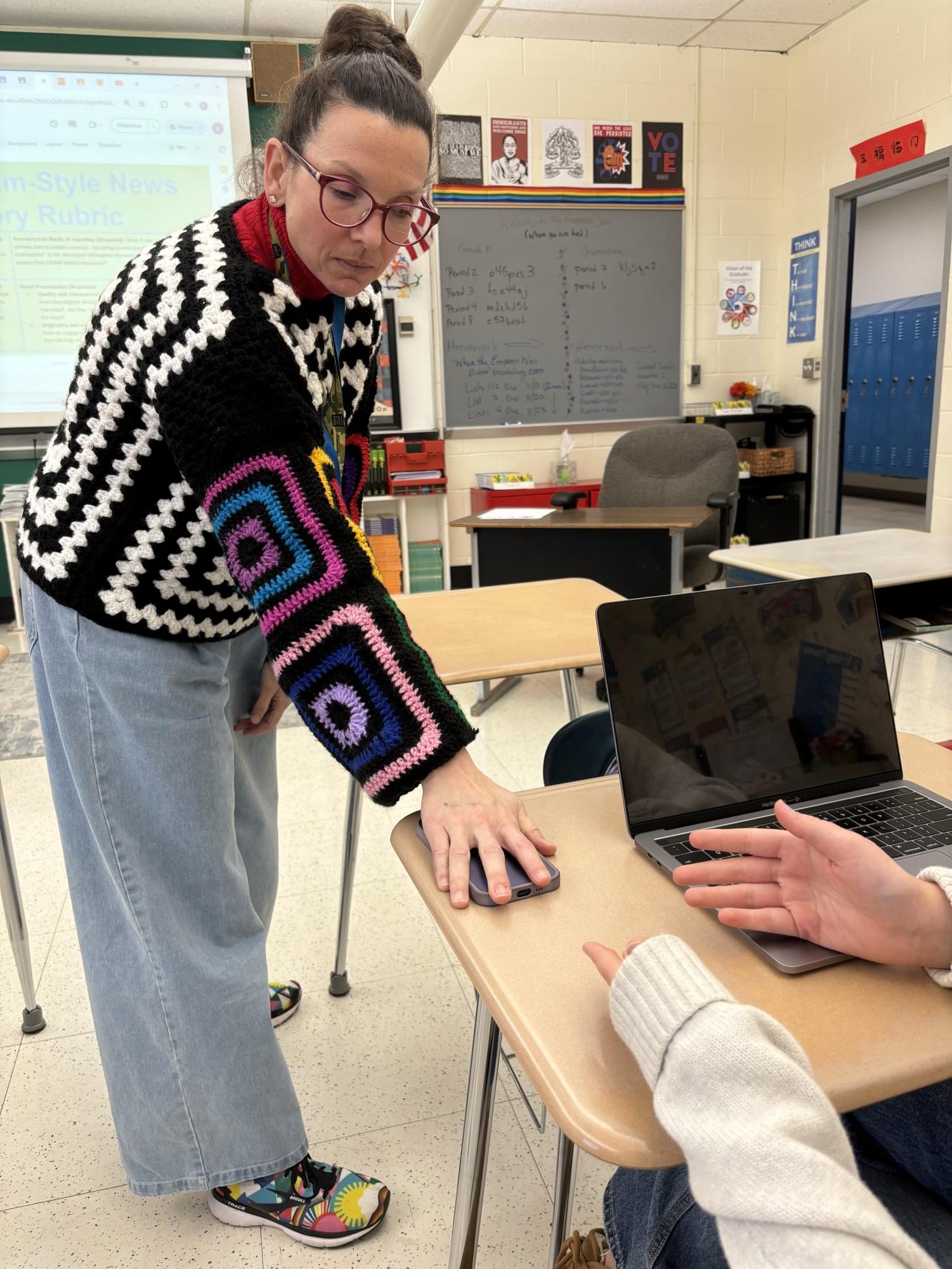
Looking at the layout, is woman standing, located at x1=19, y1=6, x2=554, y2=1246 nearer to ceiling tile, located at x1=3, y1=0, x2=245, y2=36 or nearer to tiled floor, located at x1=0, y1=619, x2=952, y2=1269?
tiled floor, located at x1=0, y1=619, x2=952, y2=1269

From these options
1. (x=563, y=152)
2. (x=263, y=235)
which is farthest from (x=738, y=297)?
(x=263, y=235)

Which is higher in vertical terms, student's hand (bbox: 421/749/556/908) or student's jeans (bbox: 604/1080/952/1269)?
student's hand (bbox: 421/749/556/908)

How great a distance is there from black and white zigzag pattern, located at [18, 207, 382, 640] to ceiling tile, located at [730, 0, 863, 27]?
469 cm

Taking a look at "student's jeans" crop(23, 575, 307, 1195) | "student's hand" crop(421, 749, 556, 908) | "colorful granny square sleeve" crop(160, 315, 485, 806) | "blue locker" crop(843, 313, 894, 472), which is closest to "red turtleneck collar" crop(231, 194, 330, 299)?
"colorful granny square sleeve" crop(160, 315, 485, 806)

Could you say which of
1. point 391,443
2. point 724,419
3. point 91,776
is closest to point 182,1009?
point 91,776

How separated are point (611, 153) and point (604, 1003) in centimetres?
519

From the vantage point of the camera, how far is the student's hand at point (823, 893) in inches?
25.2

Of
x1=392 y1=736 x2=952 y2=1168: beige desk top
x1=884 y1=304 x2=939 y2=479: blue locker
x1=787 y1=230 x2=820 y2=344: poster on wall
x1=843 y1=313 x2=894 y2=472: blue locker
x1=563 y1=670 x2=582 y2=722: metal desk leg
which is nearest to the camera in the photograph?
x1=392 y1=736 x2=952 y2=1168: beige desk top

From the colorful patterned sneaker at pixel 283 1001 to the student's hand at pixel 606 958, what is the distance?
45.9 inches

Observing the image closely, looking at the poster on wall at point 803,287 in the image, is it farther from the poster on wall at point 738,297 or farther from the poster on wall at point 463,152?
the poster on wall at point 463,152

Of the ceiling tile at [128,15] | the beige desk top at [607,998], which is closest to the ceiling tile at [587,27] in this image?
the ceiling tile at [128,15]

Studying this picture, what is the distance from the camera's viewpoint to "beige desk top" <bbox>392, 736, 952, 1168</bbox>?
0.56 meters

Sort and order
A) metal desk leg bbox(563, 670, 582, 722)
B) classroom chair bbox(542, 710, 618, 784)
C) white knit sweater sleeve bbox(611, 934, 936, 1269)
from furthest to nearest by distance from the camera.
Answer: metal desk leg bbox(563, 670, 582, 722) < classroom chair bbox(542, 710, 618, 784) < white knit sweater sleeve bbox(611, 934, 936, 1269)

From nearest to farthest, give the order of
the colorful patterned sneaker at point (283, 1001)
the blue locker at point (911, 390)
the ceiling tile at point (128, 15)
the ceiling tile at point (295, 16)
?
the colorful patterned sneaker at point (283, 1001), the ceiling tile at point (128, 15), the ceiling tile at point (295, 16), the blue locker at point (911, 390)
